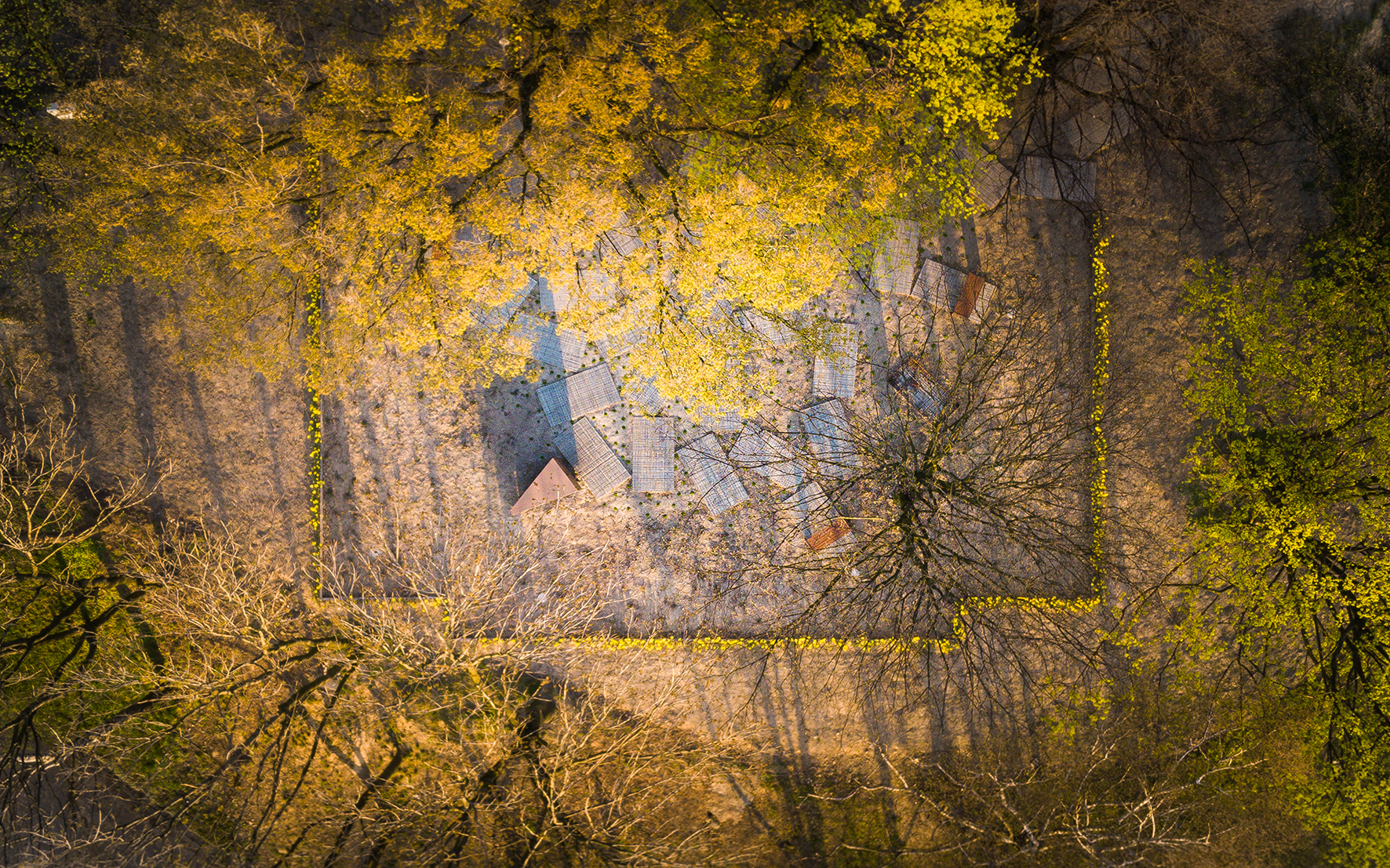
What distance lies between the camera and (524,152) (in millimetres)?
10383

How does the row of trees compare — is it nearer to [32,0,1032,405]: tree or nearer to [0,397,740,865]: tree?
[32,0,1032,405]: tree

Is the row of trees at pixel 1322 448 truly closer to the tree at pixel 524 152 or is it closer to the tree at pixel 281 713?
the tree at pixel 524 152

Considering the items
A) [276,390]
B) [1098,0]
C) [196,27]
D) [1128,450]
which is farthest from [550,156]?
[1128,450]

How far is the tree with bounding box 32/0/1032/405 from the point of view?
9.71m

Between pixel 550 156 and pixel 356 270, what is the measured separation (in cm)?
348

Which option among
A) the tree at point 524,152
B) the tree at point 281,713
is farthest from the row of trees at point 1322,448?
the tree at point 281,713

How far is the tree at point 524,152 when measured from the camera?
31.9 ft

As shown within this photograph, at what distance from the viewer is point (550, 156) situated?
397 inches

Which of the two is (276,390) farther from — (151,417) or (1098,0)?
(1098,0)

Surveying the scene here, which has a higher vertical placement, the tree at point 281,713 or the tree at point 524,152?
the tree at point 524,152

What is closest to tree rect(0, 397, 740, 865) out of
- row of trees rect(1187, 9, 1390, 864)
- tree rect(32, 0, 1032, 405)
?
tree rect(32, 0, 1032, 405)

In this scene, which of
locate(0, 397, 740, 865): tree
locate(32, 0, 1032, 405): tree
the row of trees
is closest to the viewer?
locate(32, 0, 1032, 405): tree

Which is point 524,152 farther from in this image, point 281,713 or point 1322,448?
point 1322,448

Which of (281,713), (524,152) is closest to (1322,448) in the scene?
(524,152)
